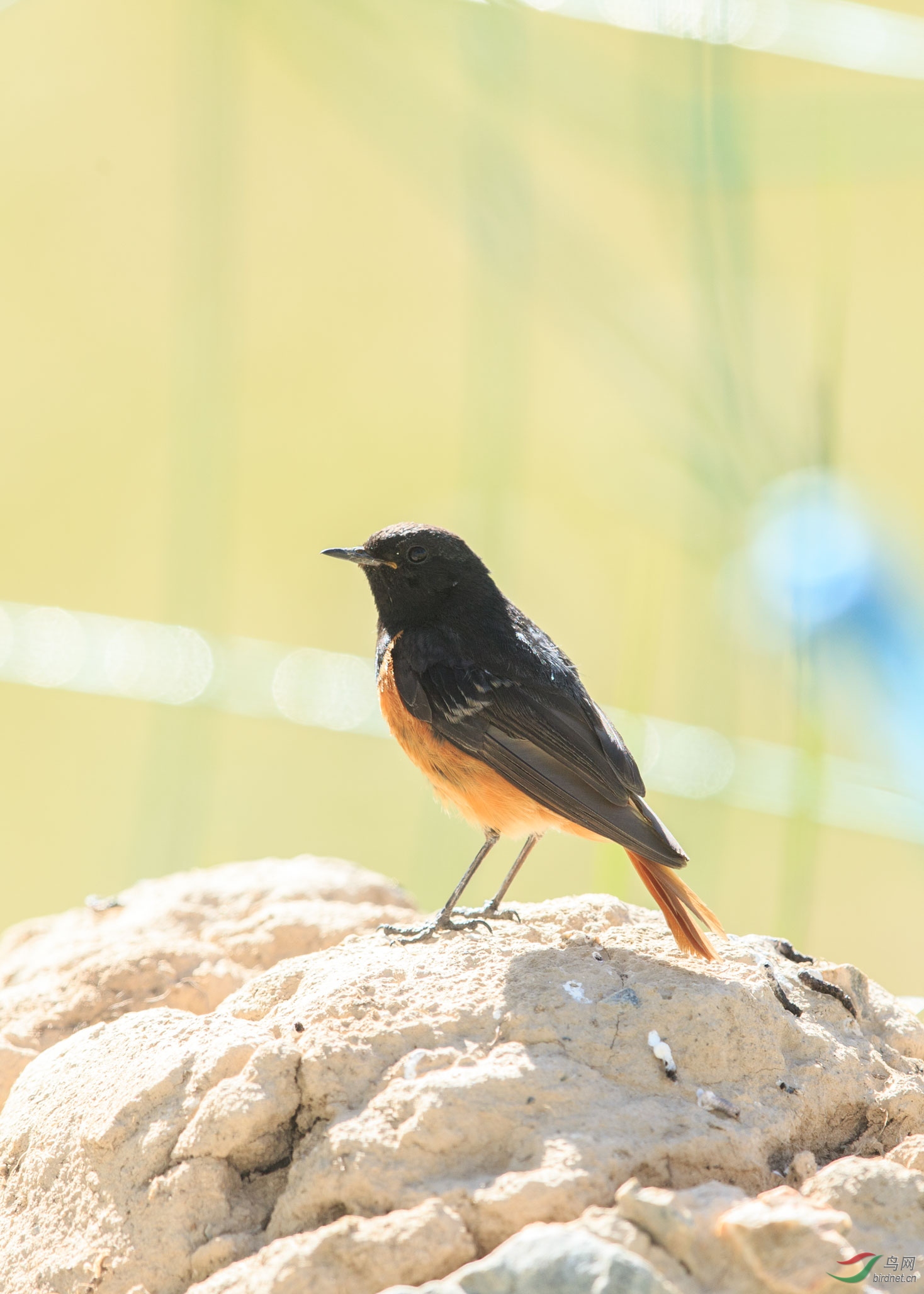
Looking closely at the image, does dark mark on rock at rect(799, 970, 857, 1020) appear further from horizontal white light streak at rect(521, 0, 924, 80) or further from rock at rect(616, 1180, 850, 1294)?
horizontal white light streak at rect(521, 0, 924, 80)

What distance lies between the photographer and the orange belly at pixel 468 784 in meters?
3.76

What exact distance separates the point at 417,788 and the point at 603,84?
13.8 ft

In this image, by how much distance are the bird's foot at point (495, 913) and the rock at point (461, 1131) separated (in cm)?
50

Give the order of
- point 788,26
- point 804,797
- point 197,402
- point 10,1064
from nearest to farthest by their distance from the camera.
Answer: point 10,1064 < point 804,797 < point 788,26 < point 197,402

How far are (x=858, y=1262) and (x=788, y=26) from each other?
5.01 metres

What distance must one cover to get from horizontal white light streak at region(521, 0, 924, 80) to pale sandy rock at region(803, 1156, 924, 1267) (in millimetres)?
4443

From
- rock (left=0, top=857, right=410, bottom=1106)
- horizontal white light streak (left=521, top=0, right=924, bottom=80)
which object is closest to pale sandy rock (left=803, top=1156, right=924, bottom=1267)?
rock (left=0, top=857, right=410, bottom=1106)

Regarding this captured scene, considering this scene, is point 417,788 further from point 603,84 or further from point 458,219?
point 603,84

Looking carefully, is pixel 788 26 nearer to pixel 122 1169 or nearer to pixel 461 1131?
pixel 461 1131

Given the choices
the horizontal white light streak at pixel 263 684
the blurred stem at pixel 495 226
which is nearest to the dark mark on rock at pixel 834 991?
the horizontal white light streak at pixel 263 684

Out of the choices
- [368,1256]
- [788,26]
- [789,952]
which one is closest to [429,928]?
[789,952]

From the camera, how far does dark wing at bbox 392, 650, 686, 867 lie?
3420 millimetres

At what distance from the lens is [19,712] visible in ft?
25.9

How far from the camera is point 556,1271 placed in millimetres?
1925
